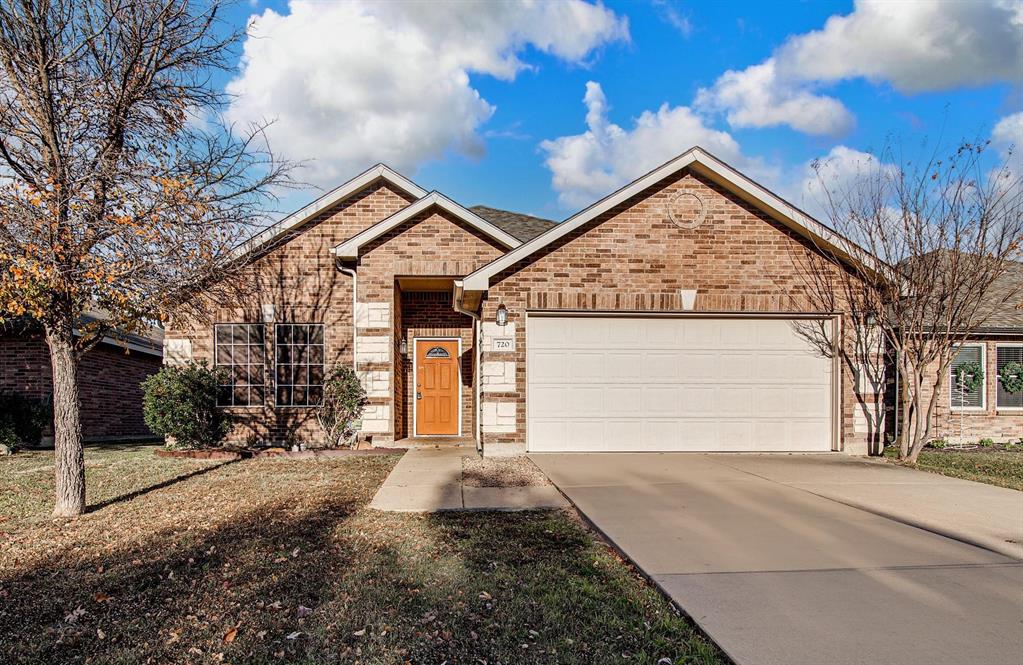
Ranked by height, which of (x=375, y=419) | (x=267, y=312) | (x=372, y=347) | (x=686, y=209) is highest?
(x=686, y=209)

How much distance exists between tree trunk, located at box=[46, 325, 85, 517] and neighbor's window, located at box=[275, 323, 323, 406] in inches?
234

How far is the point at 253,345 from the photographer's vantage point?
12.8 metres

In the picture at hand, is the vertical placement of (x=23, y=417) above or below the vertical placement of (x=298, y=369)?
below

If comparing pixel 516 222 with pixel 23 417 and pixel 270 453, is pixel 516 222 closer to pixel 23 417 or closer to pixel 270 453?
pixel 270 453

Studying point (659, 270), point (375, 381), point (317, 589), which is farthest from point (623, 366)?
point (317, 589)

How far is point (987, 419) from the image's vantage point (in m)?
13.2

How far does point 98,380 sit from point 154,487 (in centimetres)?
941

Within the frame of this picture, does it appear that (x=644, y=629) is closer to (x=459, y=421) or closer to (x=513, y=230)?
(x=459, y=421)

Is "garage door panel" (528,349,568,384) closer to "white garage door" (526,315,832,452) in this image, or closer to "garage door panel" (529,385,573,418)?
"white garage door" (526,315,832,452)

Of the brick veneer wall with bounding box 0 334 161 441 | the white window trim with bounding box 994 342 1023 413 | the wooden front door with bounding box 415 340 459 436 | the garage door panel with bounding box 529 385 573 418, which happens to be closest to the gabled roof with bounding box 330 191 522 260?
the wooden front door with bounding box 415 340 459 436

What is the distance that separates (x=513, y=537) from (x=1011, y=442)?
1316 centimetres

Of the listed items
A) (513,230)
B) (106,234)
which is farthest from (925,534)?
(513,230)

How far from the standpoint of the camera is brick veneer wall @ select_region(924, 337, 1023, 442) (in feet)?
43.0

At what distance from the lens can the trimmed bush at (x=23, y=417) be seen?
40.6 ft
